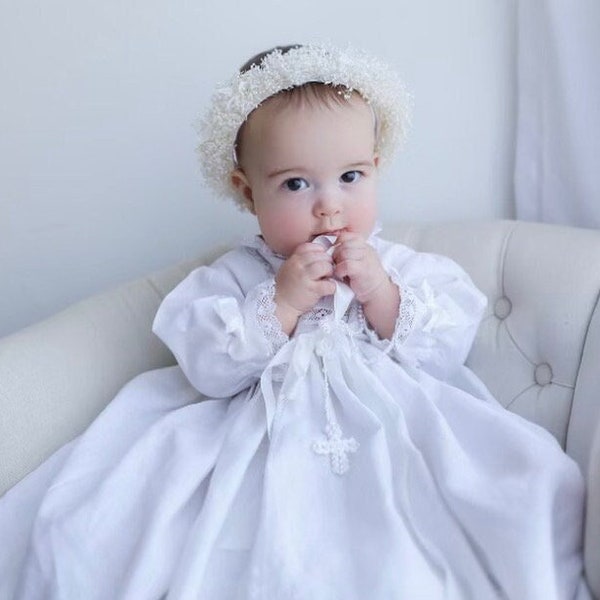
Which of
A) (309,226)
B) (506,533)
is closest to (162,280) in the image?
(309,226)

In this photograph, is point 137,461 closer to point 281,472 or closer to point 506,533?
point 281,472

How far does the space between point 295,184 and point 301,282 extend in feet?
0.45

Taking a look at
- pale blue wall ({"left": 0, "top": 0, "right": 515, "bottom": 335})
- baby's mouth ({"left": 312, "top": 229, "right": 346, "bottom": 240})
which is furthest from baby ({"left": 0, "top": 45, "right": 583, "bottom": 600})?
pale blue wall ({"left": 0, "top": 0, "right": 515, "bottom": 335})

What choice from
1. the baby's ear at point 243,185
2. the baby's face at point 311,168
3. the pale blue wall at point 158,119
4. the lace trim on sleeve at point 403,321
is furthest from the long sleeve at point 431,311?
the pale blue wall at point 158,119

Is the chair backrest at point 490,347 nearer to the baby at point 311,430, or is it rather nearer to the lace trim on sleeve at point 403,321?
the baby at point 311,430

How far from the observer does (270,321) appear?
1.07 meters

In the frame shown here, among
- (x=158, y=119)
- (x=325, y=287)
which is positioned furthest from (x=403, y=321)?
(x=158, y=119)

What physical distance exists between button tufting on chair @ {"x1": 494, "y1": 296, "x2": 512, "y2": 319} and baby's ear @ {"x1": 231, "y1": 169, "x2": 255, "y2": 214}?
41 cm

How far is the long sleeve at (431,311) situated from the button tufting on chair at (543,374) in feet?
0.34

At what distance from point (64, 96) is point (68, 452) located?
0.76m

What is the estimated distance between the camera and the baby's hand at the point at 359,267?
1.07m

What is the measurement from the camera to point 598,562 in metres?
0.83

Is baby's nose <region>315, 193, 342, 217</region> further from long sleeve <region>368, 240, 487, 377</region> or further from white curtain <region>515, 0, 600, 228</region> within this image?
white curtain <region>515, 0, 600, 228</region>

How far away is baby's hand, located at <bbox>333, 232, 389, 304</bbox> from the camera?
1067mm
